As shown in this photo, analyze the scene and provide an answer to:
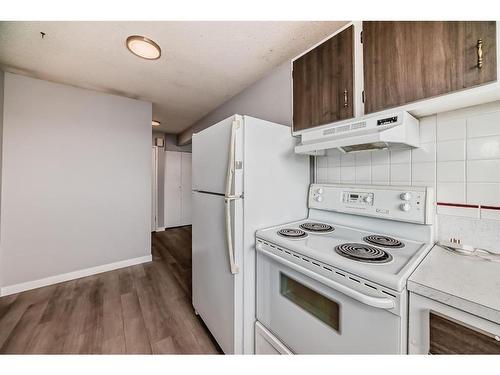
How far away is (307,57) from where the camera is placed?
1360 millimetres

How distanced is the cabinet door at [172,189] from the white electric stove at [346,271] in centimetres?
412

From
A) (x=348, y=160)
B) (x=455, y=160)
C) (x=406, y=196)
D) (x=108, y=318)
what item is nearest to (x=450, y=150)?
(x=455, y=160)

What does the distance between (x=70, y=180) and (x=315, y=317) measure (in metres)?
2.94

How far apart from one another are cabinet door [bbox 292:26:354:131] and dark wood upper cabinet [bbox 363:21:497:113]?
10cm

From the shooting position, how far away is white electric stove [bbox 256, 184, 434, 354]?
27.9 inches

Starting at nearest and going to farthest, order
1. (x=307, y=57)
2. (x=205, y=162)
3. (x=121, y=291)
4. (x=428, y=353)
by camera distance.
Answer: (x=428, y=353), (x=307, y=57), (x=205, y=162), (x=121, y=291)

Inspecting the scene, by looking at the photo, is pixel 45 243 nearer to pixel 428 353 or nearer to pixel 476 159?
pixel 428 353

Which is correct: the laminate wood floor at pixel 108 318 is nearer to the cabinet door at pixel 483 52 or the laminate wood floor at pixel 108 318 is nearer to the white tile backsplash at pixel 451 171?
the white tile backsplash at pixel 451 171

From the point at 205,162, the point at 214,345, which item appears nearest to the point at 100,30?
the point at 205,162

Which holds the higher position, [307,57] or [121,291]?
[307,57]

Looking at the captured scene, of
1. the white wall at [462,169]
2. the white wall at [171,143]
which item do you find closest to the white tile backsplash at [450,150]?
the white wall at [462,169]

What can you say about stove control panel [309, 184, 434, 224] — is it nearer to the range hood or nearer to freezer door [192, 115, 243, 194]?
the range hood

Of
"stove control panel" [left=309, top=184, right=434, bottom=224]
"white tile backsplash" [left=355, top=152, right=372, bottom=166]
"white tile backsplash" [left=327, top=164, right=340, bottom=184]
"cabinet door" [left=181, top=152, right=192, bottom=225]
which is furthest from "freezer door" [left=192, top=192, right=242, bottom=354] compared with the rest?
"cabinet door" [left=181, top=152, right=192, bottom=225]

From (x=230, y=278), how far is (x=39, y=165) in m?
2.57
